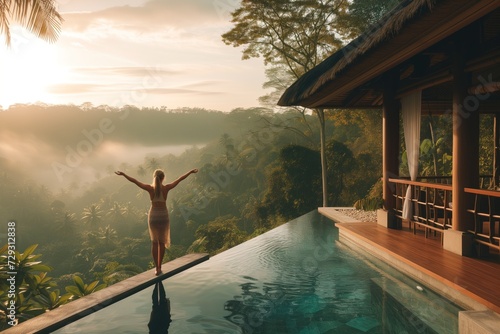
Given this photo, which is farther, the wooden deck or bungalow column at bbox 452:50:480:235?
bungalow column at bbox 452:50:480:235

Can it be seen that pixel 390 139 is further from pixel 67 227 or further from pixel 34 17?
pixel 67 227

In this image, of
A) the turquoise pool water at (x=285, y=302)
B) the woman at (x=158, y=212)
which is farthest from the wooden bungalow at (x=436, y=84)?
the woman at (x=158, y=212)

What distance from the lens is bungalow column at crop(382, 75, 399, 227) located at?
27.0 ft

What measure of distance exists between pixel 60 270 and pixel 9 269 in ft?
165

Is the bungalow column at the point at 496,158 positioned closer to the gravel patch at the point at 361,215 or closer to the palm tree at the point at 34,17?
the gravel patch at the point at 361,215

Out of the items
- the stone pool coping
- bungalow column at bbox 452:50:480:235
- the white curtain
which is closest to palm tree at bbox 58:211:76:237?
the stone pool coping

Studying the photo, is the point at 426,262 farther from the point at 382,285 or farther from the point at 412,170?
the point at 412,170

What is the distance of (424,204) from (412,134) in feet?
3.93

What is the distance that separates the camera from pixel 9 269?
4.80m


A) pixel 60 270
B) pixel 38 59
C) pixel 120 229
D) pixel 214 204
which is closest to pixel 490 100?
pixel 38 59

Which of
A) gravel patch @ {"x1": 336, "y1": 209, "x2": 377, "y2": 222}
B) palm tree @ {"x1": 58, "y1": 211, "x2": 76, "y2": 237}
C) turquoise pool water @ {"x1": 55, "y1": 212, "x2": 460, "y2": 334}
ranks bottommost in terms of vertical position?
palm tree @ {"x1": 58, "y1": 211, "x2": 76, "y2": 237}

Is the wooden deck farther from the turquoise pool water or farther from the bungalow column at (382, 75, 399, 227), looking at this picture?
the bungalow column at (382, 75, 399, 227)

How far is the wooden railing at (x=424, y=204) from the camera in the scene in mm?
6793

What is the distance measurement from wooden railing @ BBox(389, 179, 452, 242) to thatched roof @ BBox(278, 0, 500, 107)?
1901 millimetres
